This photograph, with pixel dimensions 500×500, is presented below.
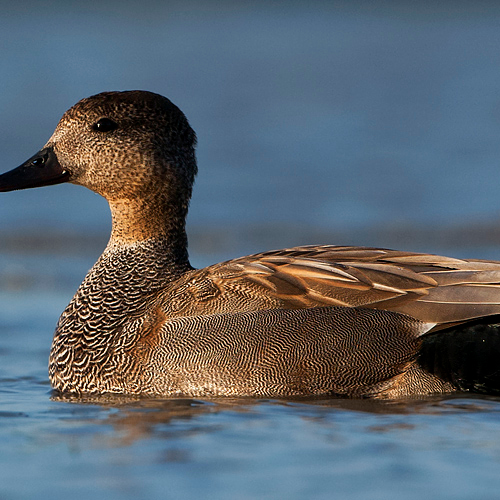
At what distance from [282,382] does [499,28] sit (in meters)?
20.6

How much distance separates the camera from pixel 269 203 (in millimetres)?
12750

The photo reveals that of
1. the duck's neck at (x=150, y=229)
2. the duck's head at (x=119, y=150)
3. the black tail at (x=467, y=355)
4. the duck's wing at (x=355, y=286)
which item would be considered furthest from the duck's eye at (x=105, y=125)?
the black tail at (x=467, y=355)

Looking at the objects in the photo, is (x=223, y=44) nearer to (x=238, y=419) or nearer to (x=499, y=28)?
(x=499, y=28)

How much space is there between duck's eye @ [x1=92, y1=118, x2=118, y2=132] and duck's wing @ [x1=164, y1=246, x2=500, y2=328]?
113 centimetres

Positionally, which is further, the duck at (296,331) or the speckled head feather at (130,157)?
the speckled head feather at (130,157)

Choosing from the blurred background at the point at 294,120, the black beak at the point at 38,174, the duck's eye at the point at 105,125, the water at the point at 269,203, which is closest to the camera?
the water at the point at 269,203

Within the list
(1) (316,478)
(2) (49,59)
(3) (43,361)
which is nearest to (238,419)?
(1) (316,478)

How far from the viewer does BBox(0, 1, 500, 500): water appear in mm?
4469

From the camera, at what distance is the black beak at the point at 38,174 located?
6.62 meters

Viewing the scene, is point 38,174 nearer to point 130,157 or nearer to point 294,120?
point 130,157

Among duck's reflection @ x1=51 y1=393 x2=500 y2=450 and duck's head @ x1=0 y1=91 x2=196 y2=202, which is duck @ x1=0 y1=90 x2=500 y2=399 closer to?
duck's reflection @ x1=51 y1=393 x2=500 y2=450

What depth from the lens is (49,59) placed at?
19.5 m

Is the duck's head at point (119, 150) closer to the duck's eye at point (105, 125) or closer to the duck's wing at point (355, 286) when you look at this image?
the duck's eye at point (105, 125)

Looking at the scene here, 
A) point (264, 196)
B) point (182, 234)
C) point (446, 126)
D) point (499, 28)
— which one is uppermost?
point (499, 28)
